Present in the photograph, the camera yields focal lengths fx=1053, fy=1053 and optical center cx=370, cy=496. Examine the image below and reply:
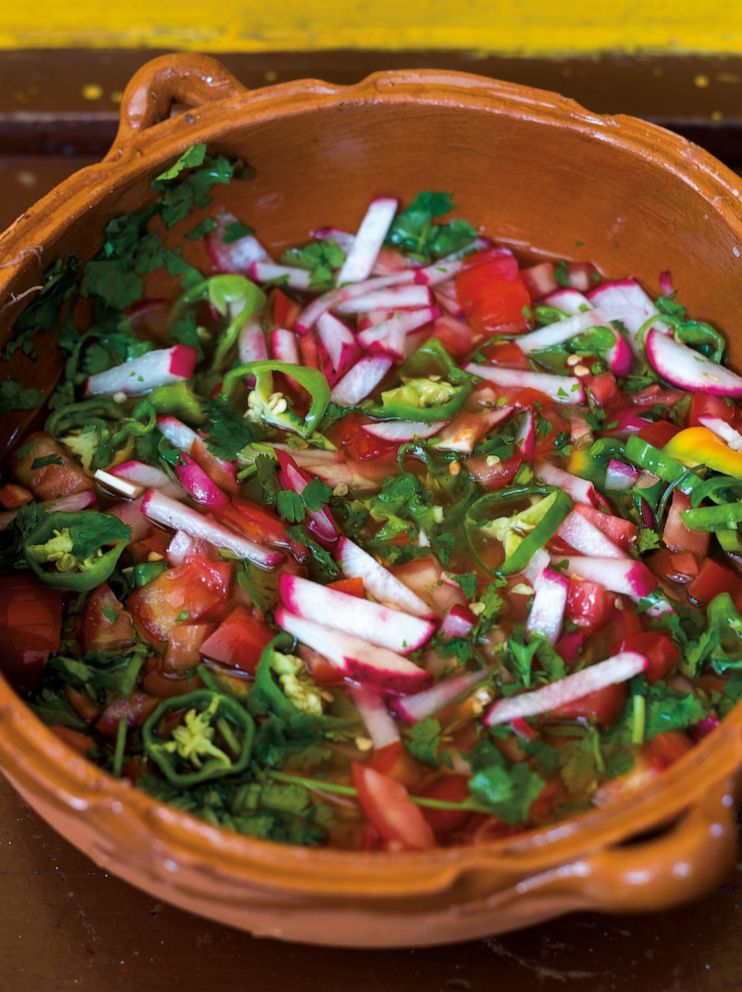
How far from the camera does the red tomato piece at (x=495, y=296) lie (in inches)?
77.9

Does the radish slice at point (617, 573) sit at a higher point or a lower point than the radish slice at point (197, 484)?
higher

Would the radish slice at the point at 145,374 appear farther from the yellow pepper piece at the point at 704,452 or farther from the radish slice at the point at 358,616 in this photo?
the yellow pepper piece at the point at 704,452

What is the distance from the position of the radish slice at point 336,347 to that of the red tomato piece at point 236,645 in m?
0.53

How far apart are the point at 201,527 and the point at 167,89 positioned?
779 mm

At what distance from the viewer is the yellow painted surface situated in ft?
8.43

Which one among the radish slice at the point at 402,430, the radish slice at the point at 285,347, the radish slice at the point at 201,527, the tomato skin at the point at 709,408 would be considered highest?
the tomato skin at the point at 709,408

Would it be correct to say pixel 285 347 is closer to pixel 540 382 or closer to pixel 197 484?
pixel 197 484

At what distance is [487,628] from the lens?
63.1 inches

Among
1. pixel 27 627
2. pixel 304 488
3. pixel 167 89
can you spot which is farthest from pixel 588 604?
pixel 167 89

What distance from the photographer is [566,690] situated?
4.94ft

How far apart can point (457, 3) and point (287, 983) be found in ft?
7.30

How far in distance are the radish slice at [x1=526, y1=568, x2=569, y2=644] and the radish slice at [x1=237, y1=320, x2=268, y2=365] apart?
68 cm

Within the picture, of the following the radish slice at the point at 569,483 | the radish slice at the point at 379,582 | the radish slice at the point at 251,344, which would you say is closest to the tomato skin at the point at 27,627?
the radish slice at the point at 379,582

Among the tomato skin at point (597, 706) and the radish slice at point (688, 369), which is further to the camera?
the radish slice at point (688, 369)
